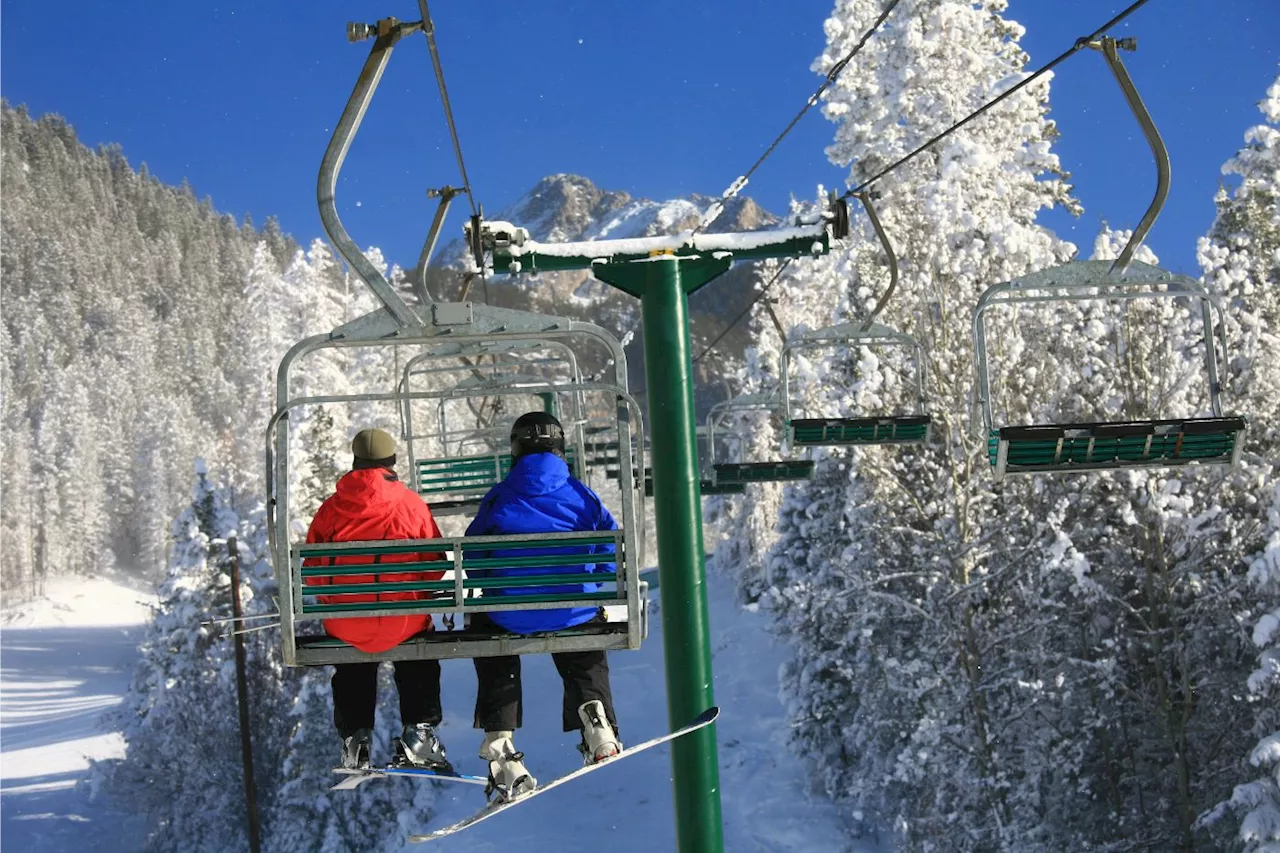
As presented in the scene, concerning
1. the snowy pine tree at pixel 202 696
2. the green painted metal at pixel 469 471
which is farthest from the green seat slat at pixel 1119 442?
the snowy pine tree at pixel 202 696

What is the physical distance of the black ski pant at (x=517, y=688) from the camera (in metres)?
5.02

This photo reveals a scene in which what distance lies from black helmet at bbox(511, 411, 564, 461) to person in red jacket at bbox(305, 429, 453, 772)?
18.5 inches

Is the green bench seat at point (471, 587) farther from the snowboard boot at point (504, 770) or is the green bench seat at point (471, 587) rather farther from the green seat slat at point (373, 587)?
the snowboard boot at point (504, 770)

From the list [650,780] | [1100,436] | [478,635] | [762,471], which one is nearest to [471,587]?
[478,635]

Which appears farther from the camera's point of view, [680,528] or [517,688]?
[680,528]

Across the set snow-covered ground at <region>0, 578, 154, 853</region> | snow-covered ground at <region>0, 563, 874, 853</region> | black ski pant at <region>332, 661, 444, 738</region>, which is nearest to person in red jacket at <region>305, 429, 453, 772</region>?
black ski pant at <region>332, 661, 444, 738</region>

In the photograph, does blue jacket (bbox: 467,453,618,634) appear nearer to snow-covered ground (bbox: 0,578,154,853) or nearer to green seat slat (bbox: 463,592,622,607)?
green seat slat (bbox: 463,592,622,607)

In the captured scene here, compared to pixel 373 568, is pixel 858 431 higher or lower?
higher

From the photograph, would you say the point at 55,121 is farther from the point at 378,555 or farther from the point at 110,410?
the point at 378,555

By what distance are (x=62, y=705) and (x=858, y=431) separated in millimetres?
53475

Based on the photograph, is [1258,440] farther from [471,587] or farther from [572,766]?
[572,766]

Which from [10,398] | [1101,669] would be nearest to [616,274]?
[1101,669]

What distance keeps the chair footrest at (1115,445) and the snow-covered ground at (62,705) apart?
2741 centimetres

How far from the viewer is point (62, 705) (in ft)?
177
